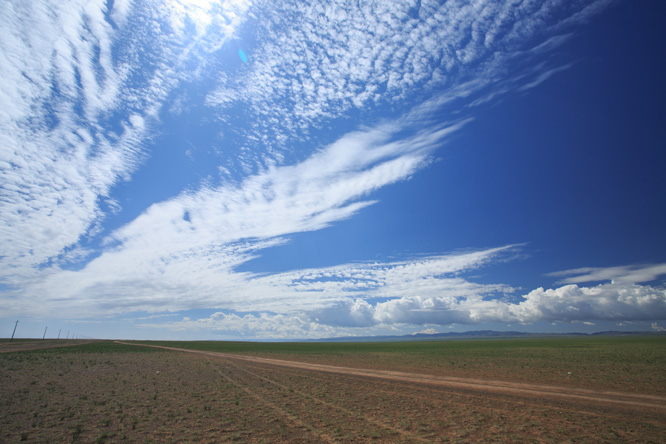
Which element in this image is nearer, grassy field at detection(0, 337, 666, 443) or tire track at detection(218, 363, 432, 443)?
tire track at detection(218, 363, 432, 443)

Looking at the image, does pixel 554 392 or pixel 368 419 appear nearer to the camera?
pixel 368 419

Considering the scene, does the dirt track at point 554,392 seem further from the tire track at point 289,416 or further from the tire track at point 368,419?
the tire track at point 289,416

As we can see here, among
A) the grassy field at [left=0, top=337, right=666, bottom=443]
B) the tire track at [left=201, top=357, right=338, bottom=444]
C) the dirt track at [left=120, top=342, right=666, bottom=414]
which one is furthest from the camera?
the dirt track at [left=120, top=342, right=666, bottom=414]

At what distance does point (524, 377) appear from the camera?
84.5 feet

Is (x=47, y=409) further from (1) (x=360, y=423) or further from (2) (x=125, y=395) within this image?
(1) (x=360, y=423)

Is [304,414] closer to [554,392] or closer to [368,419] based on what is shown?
[368,419]

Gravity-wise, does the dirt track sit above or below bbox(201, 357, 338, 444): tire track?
below

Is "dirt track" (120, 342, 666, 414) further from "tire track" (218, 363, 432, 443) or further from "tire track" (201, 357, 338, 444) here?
"tire track" (201, 357, 338, 444)

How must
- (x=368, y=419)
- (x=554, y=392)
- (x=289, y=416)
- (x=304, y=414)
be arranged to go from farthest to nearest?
(x=554, y=392), (x=304, y=414), (x=289, y=416), (x=368, y=419)

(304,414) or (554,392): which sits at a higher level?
(304,414)

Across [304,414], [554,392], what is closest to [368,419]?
[304,414]

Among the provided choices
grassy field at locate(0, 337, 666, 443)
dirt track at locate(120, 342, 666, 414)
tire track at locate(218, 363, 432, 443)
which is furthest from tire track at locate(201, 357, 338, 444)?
dirt track at locate(120, 342, 666, 414)

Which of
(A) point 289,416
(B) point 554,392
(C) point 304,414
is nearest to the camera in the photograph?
(A) point 289,416

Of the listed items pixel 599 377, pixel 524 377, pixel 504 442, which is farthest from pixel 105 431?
pixel 599 377
